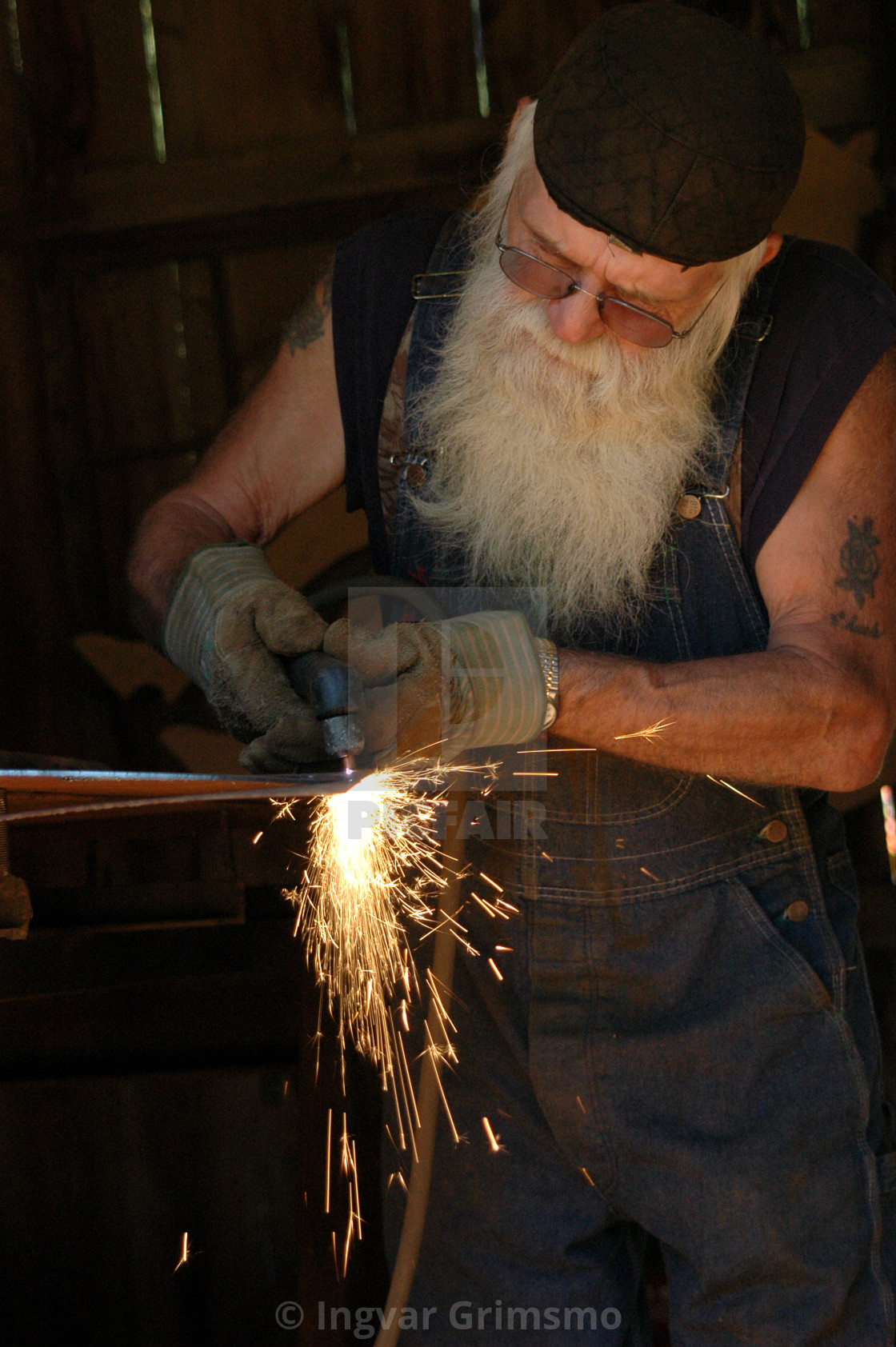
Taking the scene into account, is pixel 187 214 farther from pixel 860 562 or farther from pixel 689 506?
pixel 860 562

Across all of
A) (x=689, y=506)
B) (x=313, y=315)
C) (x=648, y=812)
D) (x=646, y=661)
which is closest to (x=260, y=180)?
(x=313, y=315)

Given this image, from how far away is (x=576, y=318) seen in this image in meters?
1.61

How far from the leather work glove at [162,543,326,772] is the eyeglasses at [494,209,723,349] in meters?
0.53

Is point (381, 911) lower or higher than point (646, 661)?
lower

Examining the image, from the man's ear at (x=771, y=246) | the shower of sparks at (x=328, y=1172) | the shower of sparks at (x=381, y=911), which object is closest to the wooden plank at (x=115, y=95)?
the man's ear at (x=771, y=246)

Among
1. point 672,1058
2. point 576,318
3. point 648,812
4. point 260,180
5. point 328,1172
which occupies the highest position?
point 576,318

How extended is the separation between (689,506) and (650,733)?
1.25ft

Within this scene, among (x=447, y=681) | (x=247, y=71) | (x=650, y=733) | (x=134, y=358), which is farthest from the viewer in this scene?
(x=134, y=358)

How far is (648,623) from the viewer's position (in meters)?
1.76

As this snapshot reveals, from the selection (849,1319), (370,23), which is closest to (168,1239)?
(849,1319)

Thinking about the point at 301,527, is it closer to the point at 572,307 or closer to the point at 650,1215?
the point at 572,307

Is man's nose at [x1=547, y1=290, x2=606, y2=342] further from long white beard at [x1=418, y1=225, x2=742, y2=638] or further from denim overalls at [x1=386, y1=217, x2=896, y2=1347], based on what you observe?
denim overalls at [x1=386, y1=217, x2=896, y2=1347]

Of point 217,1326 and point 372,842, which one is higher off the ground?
point 372,842

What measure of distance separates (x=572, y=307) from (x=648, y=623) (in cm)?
46
